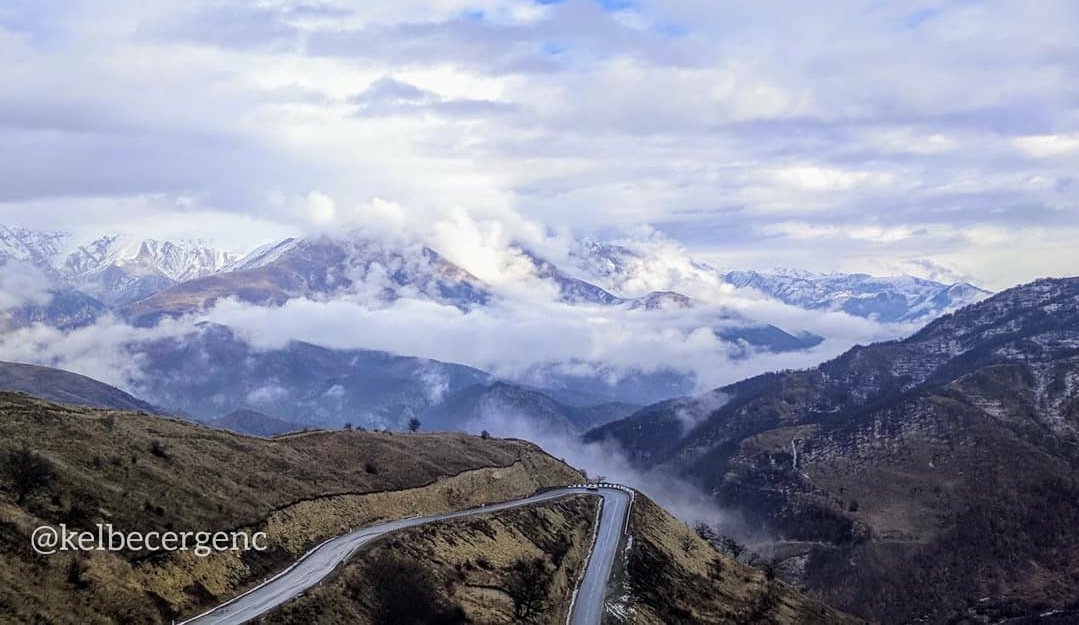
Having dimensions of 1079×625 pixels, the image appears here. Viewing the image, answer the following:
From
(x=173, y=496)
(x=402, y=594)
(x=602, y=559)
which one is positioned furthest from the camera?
Answer: (x=602, y=559)

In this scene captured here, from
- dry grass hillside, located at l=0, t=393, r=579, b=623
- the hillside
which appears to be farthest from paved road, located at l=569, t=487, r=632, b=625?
dry grass hillside, located at l=0, t=393, r=579, b=623

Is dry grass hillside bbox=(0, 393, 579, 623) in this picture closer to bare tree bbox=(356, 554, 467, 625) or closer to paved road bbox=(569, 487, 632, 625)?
bare tree bbox=(356, 554, 467, 625)

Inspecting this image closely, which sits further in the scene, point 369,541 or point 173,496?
point 369,541

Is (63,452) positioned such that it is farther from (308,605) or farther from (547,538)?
(547,538)

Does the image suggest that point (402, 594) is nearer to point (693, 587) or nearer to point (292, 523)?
point (292, 523)

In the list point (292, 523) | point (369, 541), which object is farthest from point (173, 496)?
point (369, 541)

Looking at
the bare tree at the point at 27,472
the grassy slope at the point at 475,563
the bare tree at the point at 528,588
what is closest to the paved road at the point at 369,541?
the grassy slope at the point at 475,563
